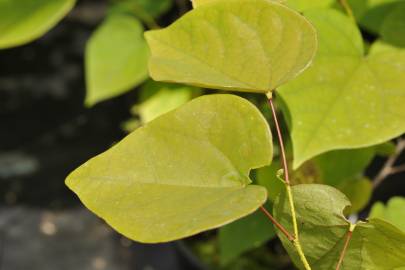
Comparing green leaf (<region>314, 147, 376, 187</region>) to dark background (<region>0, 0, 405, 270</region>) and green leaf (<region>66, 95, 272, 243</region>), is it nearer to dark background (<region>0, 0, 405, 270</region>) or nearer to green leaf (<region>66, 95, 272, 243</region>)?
green leaf (<region>66, 95, 272, 243</region>)

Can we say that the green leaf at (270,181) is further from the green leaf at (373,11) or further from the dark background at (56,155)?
the dark background at (56,155)

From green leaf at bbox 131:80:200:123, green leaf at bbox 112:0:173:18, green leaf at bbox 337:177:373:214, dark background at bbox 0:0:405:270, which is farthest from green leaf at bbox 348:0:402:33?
dark background at bbox 0:0:405:270

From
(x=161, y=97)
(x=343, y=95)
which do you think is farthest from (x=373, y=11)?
(x=161, y=97)

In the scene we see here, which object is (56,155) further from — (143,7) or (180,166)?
(180,166)

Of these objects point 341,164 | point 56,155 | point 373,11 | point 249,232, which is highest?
point 373,11

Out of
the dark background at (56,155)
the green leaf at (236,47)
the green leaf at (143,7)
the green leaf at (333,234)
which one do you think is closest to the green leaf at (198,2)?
the green leaf at (236,47)
